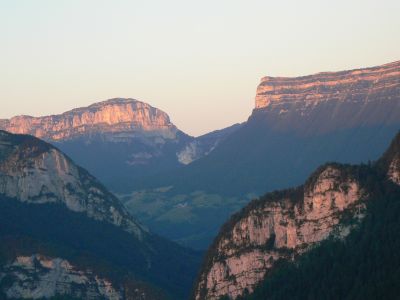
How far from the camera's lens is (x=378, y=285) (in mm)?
196375

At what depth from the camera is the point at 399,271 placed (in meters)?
197

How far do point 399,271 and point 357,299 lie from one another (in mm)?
7103

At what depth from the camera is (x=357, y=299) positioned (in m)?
197

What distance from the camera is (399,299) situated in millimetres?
185750

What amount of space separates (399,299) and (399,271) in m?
11.7

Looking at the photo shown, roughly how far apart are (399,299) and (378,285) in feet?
35.3

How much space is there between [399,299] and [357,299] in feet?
40.8

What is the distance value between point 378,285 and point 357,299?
365 centimetres
